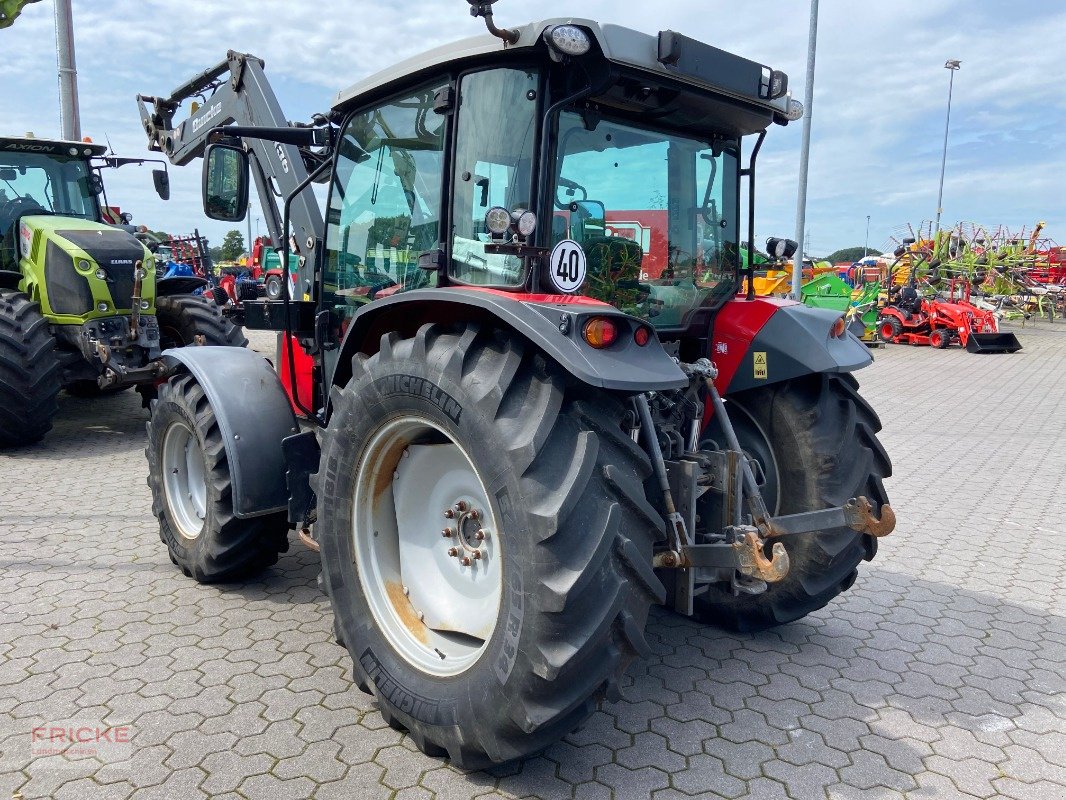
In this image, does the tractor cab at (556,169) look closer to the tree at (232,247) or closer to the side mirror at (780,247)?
the side mirror at (780,247)

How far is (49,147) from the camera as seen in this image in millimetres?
8164

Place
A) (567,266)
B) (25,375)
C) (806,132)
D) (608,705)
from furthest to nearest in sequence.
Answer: (806,132)
(25,375)
(608,705)
(567,266)

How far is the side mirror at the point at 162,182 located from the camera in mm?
7277

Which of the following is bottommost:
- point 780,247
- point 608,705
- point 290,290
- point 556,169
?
point 608,705

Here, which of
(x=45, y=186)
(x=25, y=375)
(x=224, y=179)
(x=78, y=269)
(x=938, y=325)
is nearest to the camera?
(x=224, y=179)

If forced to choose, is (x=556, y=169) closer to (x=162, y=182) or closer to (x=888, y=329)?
(x=162, y=182)

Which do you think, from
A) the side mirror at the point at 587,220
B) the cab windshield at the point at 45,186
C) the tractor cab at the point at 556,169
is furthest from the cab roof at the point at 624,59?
the cab windshield at the point at 45,186

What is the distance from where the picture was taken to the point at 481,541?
111 inches

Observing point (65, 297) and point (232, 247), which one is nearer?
point (65, 297)

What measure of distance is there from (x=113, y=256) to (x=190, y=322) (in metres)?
1.01

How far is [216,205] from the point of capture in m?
4.10

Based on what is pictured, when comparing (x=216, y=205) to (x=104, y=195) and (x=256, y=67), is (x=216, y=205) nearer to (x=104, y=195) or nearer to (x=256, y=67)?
(x=256, y=67)

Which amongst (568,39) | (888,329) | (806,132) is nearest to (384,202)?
(568,39)

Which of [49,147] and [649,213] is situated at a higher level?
[49,147]
